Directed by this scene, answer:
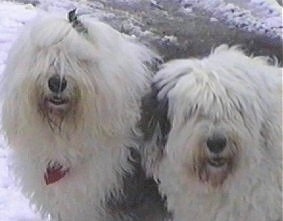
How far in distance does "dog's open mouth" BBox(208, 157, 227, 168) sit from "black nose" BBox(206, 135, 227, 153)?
61mm

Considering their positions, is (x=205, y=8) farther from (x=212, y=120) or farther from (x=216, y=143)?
(x=216, y=143)

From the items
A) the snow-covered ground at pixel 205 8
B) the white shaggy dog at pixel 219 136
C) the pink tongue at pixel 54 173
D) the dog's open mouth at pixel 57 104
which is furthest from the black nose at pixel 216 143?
the snow-covered ground at pixel 205 8

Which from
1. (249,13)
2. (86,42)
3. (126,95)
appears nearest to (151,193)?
(126,95)

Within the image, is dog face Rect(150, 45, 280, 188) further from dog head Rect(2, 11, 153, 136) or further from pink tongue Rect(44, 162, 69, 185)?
pink tongue Rect(44, 162, 69, 185)

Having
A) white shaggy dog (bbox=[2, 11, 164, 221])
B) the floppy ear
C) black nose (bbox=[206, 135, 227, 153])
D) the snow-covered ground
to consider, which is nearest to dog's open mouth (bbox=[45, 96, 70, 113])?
white shaggy dog (bbox=[2, 11, 164, 221])

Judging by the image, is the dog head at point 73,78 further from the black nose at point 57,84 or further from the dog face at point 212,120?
the dog face at point 212,120

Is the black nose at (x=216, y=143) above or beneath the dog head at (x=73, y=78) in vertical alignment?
above

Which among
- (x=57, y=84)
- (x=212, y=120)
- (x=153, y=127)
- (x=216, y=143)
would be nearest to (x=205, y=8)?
(x=153, y=127)

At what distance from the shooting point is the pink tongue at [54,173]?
15.9ft

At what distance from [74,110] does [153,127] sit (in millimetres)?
395

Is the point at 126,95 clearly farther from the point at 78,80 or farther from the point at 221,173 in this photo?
the point at 221,173

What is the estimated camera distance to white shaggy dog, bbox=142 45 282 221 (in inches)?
168

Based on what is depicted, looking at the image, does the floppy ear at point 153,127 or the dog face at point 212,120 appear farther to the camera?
the floppy ear at point 153,127

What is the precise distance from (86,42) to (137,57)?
333mm
